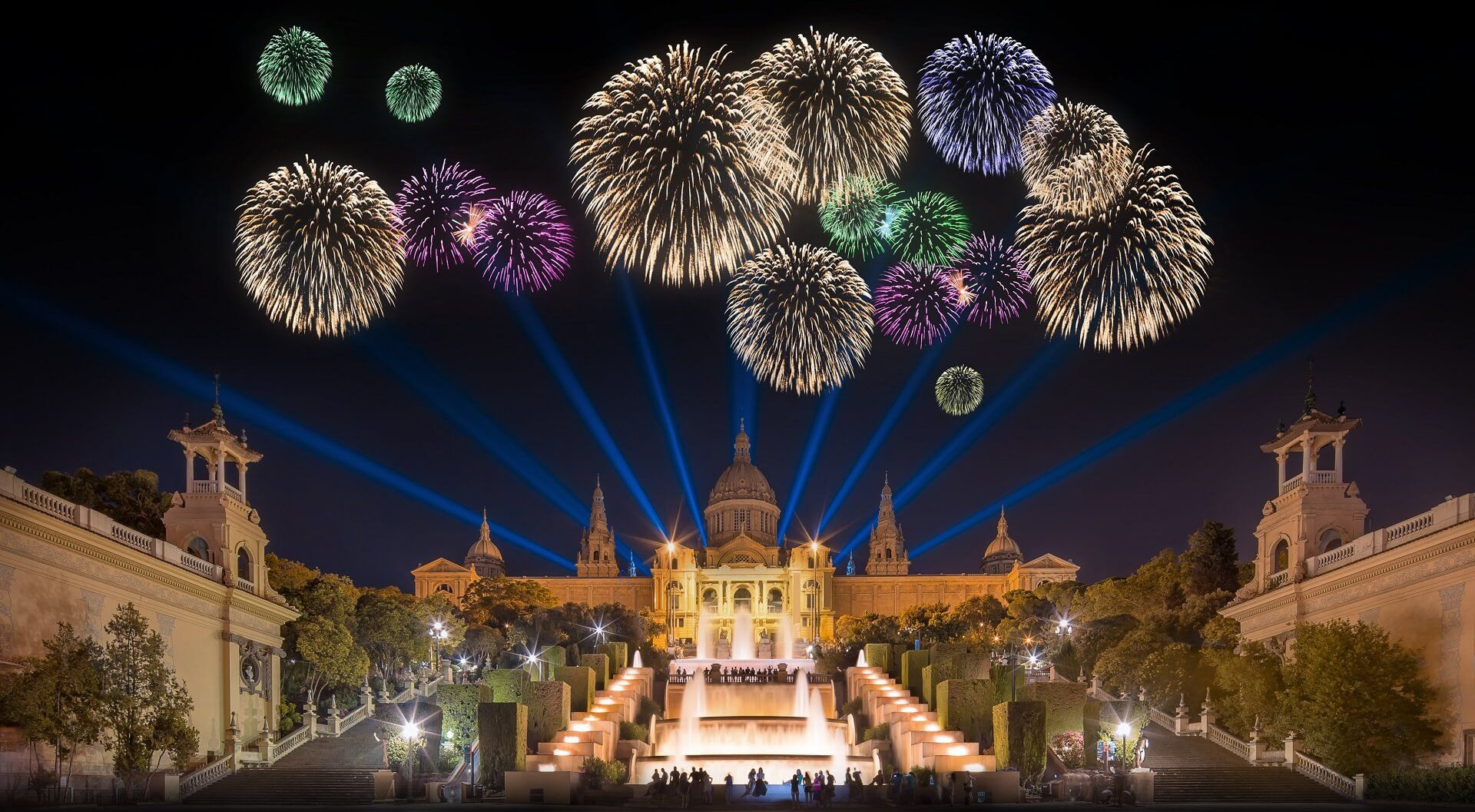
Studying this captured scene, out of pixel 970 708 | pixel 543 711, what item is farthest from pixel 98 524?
pixel 970 708

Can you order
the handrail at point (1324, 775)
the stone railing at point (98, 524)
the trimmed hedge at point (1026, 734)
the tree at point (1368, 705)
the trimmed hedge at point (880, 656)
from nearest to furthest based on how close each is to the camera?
1. the stone railing at point (98, 524)
2. the tree at point (1368, 705)
3. the handrail at point (1324, 775)
4. the trimmed hedge at point (1026, 734)
5. the trimmed hedge at point (880, 656)

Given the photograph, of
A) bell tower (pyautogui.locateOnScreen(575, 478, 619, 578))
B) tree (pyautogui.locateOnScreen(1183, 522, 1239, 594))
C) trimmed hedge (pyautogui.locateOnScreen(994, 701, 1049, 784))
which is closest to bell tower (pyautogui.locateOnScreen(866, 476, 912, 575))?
bell tower (pyautogui.locateOnScreen(575, 478, 619, 578))

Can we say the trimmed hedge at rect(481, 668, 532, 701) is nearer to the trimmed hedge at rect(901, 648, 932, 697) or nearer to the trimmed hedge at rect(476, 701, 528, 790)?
the trimmed hedge at rect(476, 701, 528, 790)

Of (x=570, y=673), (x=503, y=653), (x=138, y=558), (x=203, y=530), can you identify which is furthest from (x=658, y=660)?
(x=138, y=558)

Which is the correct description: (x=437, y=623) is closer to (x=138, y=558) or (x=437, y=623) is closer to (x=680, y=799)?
(x=138, y=558)

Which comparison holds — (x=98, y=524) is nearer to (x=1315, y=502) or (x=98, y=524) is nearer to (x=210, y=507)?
(x=210, y=507)

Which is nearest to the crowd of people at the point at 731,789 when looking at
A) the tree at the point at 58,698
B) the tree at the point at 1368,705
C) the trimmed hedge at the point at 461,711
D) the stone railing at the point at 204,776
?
the trimmed hedge at the point at 461,711

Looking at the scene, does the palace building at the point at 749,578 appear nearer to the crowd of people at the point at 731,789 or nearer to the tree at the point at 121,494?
the tree at the point at 121,494
